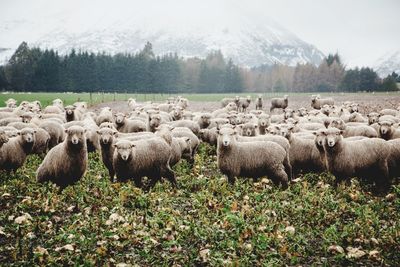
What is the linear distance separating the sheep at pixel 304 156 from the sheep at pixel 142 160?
397 cm

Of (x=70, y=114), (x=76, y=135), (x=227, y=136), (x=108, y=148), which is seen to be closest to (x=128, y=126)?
(x=70, y=114)

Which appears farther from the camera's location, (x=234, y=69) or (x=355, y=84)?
(x=234, y=69)

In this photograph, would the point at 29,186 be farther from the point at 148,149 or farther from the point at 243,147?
the point at 243,147

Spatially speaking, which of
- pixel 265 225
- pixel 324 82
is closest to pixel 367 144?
pixel 265 225

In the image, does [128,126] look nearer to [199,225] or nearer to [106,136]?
[106,136]

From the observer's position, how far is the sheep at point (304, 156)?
1309 cm

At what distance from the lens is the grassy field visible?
710 cm

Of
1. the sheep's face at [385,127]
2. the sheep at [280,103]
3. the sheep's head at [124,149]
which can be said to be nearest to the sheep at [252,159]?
the sheep's head at [124,149]

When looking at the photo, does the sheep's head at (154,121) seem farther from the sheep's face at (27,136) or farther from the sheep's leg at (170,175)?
the sheep's leg at (170,175)

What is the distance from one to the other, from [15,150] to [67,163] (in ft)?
9.12

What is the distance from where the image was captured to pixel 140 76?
10112 cm

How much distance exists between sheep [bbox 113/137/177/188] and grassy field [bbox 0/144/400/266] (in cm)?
37

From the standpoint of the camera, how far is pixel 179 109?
78.3ft

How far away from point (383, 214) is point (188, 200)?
459cm
